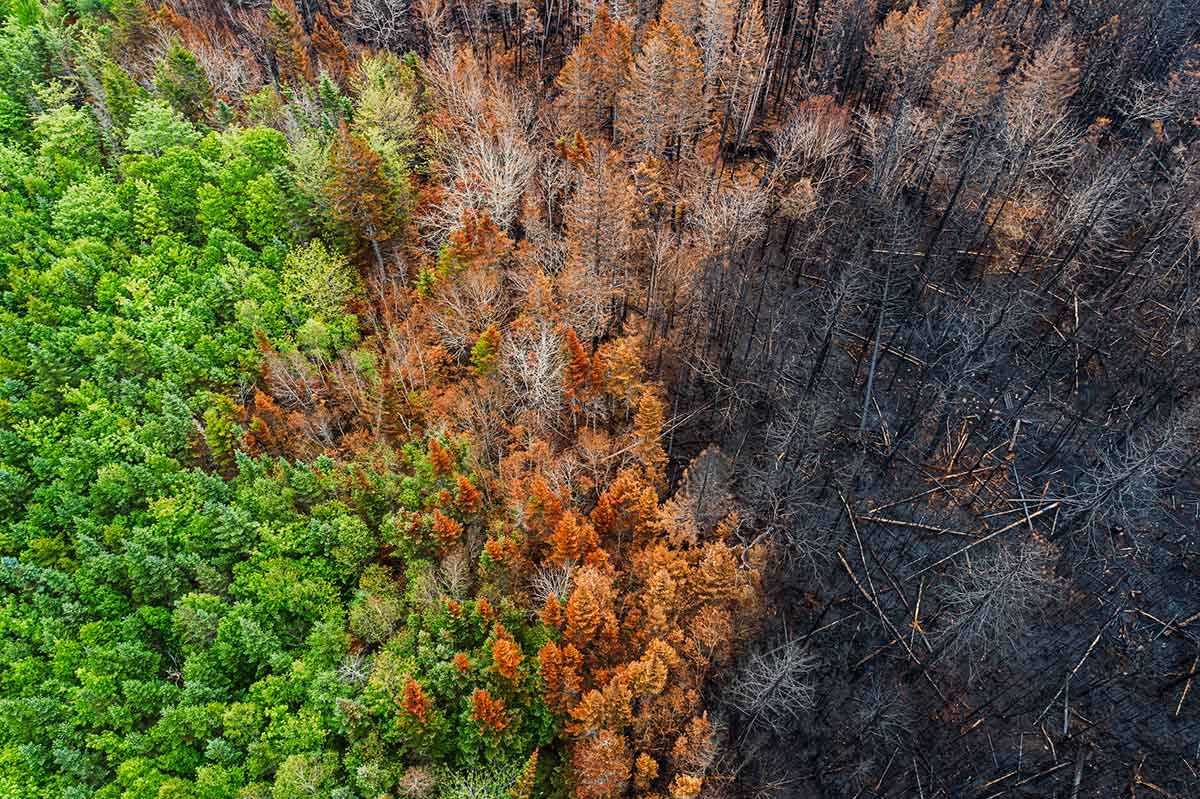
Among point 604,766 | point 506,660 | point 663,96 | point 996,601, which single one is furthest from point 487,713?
point 663,96

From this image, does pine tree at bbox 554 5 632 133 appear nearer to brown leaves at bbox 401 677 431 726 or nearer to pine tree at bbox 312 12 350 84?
pine tree at bbox 312 12 350 84

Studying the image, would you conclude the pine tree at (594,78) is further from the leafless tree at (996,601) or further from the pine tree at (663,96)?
the leafless tree at (996,601)

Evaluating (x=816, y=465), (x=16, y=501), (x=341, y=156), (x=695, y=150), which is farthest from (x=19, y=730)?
(x=695, y=150)

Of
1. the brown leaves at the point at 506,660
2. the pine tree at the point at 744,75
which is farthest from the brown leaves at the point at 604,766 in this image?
the pine tree at the point at 744,75

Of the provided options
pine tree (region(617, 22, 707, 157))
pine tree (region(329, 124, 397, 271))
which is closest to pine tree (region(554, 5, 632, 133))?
pine tree (region(617, 22, 707, 157))

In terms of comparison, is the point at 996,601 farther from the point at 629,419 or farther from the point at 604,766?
the point at 629,419

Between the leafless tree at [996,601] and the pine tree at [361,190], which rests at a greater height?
the pine tree at [361,190]

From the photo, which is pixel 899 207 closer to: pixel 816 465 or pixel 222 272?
pixel 816 465
